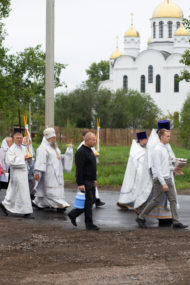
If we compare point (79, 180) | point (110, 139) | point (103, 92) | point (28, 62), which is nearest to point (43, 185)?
point (79, 180)

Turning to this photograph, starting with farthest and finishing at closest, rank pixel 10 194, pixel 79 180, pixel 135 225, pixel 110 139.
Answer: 1. pixel 110 139
2. pixel 10 194
3. pixel 135 225
4. pixel 79 180

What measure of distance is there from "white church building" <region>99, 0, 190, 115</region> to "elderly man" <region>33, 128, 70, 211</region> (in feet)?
246

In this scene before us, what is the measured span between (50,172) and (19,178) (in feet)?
2.97

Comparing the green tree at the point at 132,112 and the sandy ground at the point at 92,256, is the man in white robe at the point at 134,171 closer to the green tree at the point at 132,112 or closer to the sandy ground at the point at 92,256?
the sandy ground at the point at 92,256

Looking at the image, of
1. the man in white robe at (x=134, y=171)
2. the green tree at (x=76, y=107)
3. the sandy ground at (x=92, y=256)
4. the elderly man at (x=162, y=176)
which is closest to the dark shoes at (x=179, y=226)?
the elderly man at (x=162, y=176)

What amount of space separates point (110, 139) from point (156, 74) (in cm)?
2875

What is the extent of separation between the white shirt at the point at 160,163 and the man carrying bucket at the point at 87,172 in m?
0.99

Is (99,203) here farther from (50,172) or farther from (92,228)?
(92,228)

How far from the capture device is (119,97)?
72562 millimetres

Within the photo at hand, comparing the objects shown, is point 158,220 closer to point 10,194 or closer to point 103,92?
point 10,194

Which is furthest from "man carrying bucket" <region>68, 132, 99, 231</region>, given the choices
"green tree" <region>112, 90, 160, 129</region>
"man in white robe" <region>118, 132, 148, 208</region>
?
"green tree" <region>112, 90, 160, 129</region>

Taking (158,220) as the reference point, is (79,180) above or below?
above

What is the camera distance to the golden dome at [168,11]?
311ft

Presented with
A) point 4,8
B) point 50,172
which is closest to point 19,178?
point 50,172
